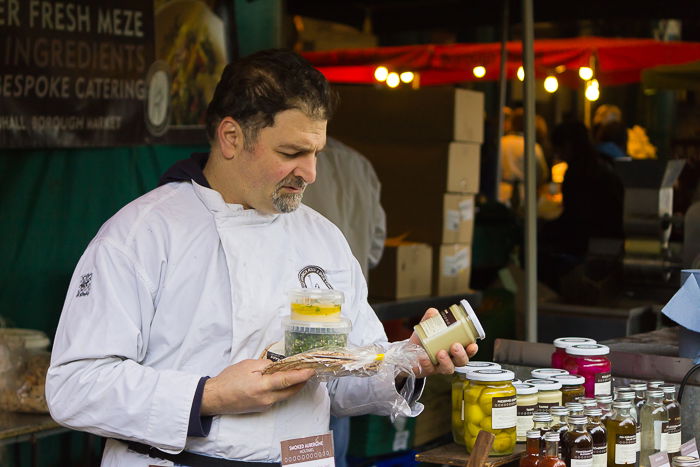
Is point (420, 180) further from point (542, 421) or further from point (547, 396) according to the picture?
point (542, 421)

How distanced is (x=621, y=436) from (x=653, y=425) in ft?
0.68

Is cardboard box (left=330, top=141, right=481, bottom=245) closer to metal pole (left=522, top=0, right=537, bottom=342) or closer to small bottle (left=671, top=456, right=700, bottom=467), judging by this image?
metal pole (left=522, top=0, right=537, bottom=342)

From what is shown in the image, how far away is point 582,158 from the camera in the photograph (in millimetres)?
7602

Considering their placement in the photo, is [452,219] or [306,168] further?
[452,219]

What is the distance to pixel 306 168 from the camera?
2.52 meters

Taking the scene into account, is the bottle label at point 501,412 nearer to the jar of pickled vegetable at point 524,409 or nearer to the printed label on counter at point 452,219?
the jar of pickled vegetable at point 524,409

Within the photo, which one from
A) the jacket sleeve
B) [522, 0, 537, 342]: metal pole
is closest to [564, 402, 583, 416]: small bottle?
the jacket sleeve

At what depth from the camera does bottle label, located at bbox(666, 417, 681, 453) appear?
9.25 ft

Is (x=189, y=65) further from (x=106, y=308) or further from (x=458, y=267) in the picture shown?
(x=106, y=308)

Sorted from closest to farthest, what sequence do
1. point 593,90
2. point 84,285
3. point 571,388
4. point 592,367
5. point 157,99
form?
→ point 84,285
point 571,388
point 592,367
point 157,99
point 593,90

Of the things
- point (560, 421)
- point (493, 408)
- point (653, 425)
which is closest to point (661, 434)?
point (653, 425)

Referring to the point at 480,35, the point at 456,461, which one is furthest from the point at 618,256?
the point at 480,35

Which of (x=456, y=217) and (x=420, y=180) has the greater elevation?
(x=420, y=180)

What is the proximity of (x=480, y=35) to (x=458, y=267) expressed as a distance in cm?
847
